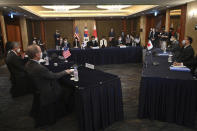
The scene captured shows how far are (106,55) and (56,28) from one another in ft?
27.4

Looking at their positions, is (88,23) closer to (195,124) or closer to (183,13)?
(183,13)

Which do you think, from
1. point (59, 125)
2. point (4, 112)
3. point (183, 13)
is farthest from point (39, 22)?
point (59, 125)

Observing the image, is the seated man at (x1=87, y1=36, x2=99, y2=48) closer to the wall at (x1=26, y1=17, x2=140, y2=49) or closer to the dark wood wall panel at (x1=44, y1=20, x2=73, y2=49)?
the wall at (x1=26, y1=17, x2=140, y2=49)

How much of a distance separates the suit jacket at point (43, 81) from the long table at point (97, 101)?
30cm

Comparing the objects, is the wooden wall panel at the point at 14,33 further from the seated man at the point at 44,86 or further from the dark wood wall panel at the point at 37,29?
the seated man at the point at 44,86

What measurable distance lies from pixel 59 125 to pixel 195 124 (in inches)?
90.9

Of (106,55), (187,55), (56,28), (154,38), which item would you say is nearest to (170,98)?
(187,55)

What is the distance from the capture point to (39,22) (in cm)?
1391

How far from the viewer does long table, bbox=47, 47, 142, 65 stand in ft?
24.2

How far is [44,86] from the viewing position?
7.98 ft

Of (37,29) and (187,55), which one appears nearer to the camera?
(187,55)

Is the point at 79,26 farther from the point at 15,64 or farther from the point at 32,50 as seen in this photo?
the point at 32,50

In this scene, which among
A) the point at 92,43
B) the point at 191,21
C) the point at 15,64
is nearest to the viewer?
the point at 15,64

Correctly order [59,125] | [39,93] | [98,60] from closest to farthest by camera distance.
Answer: [39,93]
[59,125]
[98,60]
